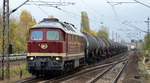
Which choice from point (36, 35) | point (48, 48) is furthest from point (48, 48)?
point (36, 35)

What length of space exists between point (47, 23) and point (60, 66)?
11.5 ft

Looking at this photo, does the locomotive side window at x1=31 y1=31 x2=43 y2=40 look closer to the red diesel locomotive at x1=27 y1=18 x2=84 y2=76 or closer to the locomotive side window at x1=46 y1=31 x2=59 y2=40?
the red diesel locomotive at x1=27 y1=18 x2=84 y2=76

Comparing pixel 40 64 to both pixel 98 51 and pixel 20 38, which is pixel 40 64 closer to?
pixel 98 51

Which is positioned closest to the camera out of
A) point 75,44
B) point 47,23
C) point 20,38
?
point 47,23

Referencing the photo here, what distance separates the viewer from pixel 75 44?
26.3 meters

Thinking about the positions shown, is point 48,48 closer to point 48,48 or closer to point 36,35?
point 48,48

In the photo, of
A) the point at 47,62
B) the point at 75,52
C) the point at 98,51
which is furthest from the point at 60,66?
the point at 98,51

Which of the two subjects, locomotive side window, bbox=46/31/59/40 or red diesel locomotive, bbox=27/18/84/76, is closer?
red diesel locomotive, bbox=27/18/84/76

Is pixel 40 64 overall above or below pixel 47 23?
below

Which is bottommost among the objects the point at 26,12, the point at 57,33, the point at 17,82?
the point at 17,82

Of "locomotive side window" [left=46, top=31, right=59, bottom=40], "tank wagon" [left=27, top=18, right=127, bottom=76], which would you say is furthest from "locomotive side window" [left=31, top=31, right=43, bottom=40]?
"locomotive side window" [left=46, top=31, right=59, bottom=40]

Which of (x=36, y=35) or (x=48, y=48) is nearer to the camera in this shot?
(x=48, y=48)

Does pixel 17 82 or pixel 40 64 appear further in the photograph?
pixel 40 64

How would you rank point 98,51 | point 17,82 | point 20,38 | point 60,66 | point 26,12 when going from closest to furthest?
point 17,82
point 60,66
point 98,51
point 20,38
point 26,12
